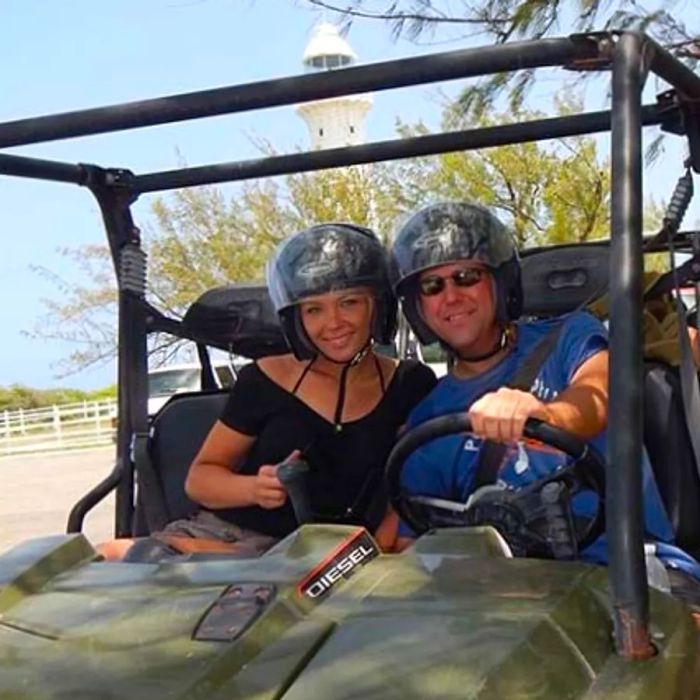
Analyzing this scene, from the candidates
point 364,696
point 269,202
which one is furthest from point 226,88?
point 269,202

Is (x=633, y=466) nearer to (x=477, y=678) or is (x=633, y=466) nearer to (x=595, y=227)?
(x=477, y=678)

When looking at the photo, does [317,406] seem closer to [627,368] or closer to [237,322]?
[237,322]

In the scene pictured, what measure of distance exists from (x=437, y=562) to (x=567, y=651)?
14.3 inches

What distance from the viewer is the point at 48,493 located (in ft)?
46.0

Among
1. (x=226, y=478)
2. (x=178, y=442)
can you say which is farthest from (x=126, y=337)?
(x=226, y=478)

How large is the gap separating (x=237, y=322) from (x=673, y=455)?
55.9 inches

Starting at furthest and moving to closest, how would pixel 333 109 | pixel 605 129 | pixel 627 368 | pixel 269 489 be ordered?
pixel 333 109
pixel 605 129
pixel 269 489
pixel 627 368

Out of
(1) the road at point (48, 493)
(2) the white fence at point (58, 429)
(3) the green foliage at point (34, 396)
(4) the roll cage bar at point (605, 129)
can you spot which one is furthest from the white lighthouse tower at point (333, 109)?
(3) the green foliage at point (34, 396)

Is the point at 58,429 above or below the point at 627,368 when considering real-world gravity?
below

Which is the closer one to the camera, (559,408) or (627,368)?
(627,368)

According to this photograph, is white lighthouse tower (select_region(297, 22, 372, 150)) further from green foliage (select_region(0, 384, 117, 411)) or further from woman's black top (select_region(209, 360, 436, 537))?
green foliage (select_region(0, 384, 117, 411))

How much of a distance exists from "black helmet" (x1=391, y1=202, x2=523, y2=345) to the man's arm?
1.07 feet

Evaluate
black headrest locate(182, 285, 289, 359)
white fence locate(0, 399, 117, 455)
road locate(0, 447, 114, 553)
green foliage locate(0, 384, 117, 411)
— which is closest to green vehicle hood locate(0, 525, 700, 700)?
black headrest locate(182, 285, 289, 359)

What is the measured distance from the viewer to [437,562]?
6.81ft
